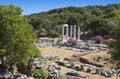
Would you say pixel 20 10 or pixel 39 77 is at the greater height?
pixel 20 10

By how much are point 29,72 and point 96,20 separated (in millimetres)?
57234

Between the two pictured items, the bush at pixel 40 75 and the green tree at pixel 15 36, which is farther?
the bush at pixel 40 75

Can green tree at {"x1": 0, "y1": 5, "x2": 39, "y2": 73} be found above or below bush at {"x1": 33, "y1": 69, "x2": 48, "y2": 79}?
above

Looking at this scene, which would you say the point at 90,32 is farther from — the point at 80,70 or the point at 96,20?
the point at 80,70

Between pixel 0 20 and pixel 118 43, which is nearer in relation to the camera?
pixel 118 43

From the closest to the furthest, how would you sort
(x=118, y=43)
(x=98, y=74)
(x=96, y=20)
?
(x=118, y=43) → (x=98, y=74) → (x=96, y=20)

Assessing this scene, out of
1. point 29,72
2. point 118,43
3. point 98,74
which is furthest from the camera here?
point 98,74

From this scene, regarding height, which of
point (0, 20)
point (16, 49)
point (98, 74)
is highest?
point (0, 20)

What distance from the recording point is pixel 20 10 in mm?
35000

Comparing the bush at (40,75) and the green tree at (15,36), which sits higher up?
the green tree at (15,36)

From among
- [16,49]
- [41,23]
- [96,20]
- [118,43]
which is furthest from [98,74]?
[41,23]

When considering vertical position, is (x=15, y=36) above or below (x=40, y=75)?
above

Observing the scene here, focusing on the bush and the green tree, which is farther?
the bush

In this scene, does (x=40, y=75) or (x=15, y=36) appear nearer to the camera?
(x=15, y=36)
